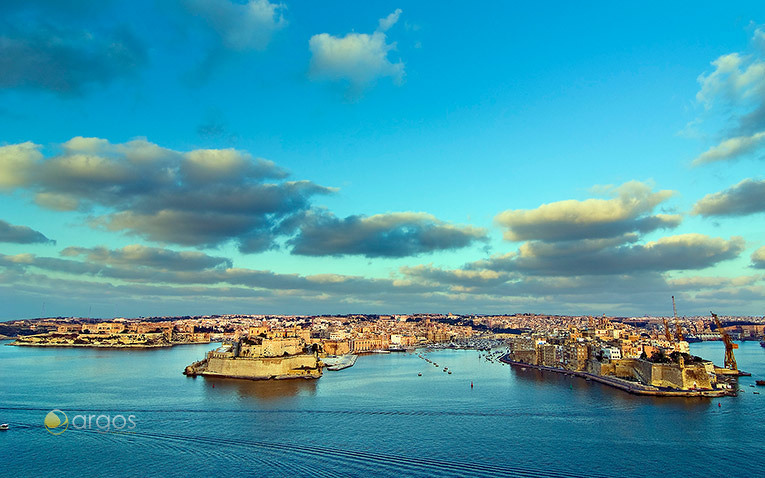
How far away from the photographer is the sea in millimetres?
23609

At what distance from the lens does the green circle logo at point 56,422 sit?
3058 cm

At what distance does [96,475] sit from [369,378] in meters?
41.5

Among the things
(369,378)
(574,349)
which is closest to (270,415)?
(369,378)

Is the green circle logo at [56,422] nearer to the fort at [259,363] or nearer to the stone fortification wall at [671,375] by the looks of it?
the fort at [259,363]

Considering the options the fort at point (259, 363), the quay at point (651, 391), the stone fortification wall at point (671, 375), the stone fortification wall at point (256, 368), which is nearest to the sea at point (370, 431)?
the quay at point (651, 391)

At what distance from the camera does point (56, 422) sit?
32594 mm

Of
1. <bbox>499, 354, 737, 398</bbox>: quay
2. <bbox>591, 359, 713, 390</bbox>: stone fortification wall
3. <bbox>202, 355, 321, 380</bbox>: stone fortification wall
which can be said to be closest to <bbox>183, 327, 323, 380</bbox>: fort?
<bbox>202, 355, 321, 380</bbox>: stone fortification wall

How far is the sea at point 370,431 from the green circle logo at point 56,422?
0.24ft

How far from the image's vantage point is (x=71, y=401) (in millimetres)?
40656

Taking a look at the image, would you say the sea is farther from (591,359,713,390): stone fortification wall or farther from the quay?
(591,359,713,390): stone fortification wall

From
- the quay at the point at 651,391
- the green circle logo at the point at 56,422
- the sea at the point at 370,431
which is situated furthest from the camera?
the quay at the point at 651,391

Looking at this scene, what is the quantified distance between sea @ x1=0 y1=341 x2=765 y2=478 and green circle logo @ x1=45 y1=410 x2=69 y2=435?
0.07m

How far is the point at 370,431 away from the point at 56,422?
20.4 meters

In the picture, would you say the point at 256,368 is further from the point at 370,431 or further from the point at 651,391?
the point at 651,391
